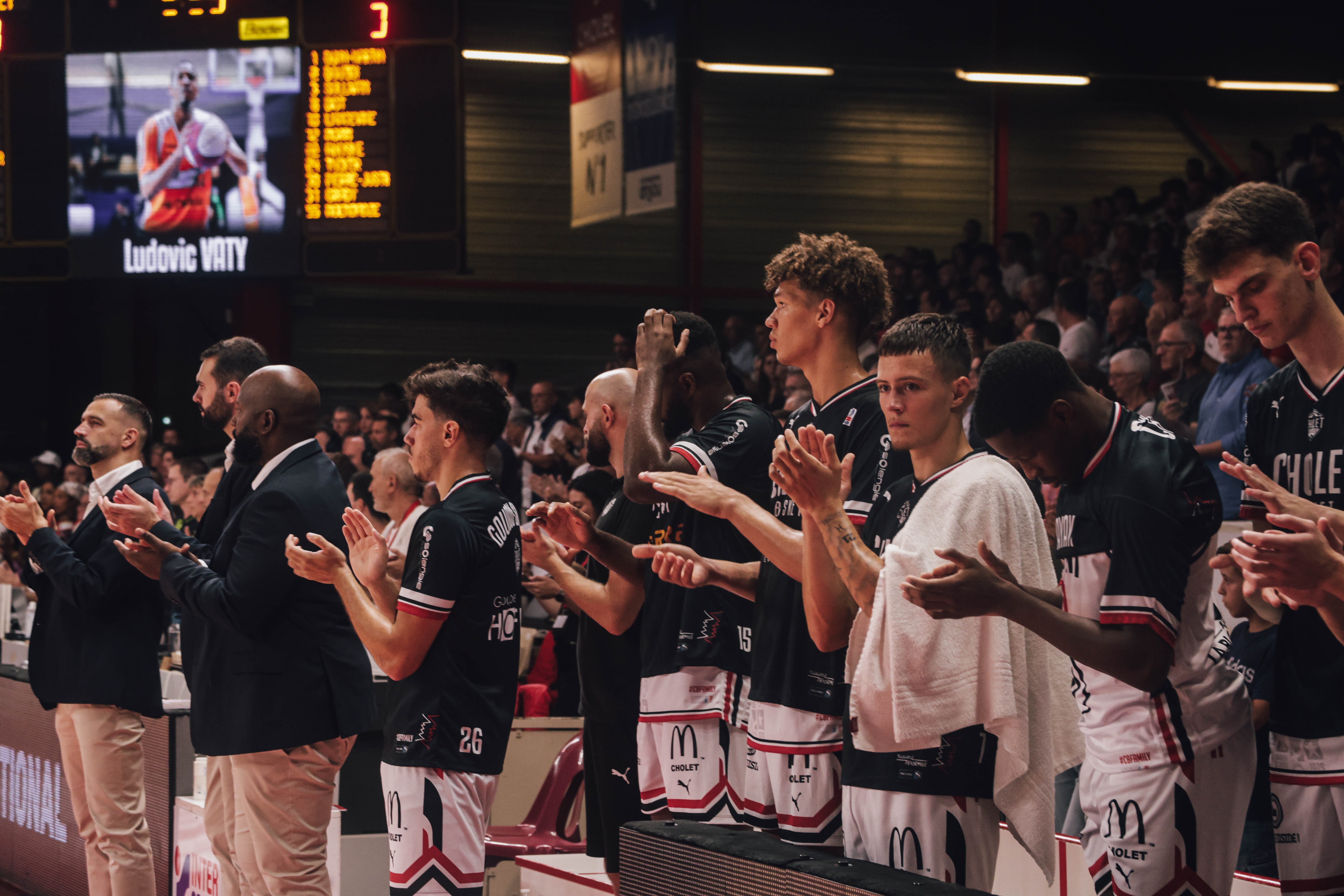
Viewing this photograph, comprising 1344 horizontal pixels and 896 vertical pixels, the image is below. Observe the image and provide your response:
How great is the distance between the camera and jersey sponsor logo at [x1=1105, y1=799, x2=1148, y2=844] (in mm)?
3154

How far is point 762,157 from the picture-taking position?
1777 cm

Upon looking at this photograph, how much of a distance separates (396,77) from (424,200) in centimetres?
89

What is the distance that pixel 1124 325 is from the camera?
31.4 ft

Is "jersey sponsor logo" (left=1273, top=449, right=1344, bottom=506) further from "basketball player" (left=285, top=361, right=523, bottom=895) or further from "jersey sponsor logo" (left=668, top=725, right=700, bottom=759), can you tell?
"basketball player" (left=285, top=361, right=523, bottom=895)

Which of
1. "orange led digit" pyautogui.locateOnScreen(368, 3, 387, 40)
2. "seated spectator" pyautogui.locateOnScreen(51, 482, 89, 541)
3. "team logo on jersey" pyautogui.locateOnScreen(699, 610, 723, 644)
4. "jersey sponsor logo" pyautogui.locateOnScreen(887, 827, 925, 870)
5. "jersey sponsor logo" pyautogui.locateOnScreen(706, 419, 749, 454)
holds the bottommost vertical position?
"seated spectator" pyautogui.locateOnScreen(51, 482, 89, 541)

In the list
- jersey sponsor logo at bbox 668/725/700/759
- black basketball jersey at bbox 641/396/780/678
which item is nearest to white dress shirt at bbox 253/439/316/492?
black basketball jersey at bbox 641/396/780/678

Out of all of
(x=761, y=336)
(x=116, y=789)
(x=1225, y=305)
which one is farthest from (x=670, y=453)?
(x=761, y=336)

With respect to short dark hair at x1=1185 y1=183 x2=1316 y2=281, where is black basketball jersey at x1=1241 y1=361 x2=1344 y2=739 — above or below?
below

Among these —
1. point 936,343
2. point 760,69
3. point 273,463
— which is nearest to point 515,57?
point 760,69

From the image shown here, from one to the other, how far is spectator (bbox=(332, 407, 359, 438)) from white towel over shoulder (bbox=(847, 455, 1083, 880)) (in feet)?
37.3

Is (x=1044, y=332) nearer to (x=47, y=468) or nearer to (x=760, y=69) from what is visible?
(x=760, y=69)

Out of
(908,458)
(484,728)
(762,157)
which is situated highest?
(762,157)

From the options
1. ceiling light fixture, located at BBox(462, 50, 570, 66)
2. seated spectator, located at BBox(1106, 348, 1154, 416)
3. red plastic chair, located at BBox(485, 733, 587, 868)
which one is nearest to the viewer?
red plastic chair, located at BBox(485, 733, 587, 868)

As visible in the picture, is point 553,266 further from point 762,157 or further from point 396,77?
point 396,77
